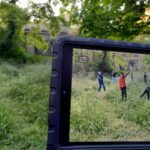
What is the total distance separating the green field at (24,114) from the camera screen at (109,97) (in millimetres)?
2353

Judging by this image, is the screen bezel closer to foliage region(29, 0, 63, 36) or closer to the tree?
the tree

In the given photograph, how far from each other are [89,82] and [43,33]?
13226 mm

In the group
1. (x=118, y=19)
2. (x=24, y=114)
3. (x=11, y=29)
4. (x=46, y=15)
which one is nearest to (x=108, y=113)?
(x=24, y=114)

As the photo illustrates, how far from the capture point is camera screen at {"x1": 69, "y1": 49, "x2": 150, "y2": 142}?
1134 millimetres

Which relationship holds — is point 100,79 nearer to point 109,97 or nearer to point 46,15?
point 109,97

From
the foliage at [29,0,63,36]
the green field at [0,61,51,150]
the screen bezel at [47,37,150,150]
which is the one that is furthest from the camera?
the foliage at [29,0,63,36]

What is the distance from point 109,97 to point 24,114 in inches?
157

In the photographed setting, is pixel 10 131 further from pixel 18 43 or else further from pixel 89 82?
pixel 18 43

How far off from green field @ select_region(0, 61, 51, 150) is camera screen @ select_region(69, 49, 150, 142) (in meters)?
2.35

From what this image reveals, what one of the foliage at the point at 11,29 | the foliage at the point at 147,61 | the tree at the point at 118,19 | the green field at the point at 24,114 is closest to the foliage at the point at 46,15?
the foliage at the point at 11,29

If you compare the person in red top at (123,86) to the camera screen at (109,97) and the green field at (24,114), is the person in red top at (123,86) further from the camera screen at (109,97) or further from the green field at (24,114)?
the green field at (24,114)

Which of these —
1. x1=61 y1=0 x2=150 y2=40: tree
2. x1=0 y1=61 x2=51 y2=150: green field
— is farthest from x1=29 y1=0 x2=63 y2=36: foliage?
x1=61 y1=0 x2=150 y2=40: tree

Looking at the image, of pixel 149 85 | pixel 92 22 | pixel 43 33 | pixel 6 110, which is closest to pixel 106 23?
pixel 92 22

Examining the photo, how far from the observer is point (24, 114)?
498 centimetres
